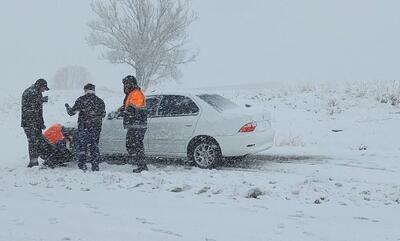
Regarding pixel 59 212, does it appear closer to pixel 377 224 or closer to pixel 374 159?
pixel 377 224

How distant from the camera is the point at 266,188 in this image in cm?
699

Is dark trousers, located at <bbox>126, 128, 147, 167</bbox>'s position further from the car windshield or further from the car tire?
the car windshield

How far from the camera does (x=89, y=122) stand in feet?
29.4

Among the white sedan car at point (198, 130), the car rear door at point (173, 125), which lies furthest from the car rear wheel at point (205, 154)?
the car rear door at point (173, 125)

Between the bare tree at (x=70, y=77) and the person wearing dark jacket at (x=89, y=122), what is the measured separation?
67410 millimetres

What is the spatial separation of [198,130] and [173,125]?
1.82 feet

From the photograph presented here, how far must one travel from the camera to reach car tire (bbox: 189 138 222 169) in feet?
30.5

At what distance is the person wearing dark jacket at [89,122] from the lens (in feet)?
29.4

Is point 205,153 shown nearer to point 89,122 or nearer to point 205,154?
point 205,154

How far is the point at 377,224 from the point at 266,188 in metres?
1.94

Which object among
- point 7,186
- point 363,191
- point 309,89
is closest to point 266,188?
point 363,191

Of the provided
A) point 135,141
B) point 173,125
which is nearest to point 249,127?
point 173,125

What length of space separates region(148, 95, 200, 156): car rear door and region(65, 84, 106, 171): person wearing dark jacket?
4.02 feet

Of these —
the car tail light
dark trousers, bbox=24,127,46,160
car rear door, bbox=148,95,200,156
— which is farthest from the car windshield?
dark trousers, bbox=24,127,46,160
